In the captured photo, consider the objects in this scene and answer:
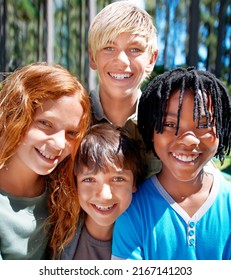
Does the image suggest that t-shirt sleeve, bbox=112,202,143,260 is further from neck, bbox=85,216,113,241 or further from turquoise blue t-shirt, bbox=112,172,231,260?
neck, bbox=85,216,113,241

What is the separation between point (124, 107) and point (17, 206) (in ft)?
2.73

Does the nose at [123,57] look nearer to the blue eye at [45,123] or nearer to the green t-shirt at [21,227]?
the blue eye at [45,123]

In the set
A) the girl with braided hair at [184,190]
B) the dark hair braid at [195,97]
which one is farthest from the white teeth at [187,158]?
the dark hair braid at [195,97]

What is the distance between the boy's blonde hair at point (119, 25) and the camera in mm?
2270

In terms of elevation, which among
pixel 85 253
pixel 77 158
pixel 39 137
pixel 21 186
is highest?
pixel 39 137

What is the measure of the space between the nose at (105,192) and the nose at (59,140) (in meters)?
0.26

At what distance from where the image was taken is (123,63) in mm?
2293

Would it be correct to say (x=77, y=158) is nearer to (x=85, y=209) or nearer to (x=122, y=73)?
(x=85, y=209)

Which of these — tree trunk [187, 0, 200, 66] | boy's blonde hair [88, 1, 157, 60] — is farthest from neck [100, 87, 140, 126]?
tree trunk [187, 0, 200, 66]

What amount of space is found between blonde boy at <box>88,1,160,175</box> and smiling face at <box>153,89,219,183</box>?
14.3 inches

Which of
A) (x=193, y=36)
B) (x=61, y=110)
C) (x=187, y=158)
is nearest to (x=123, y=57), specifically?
(x=61, y=110)

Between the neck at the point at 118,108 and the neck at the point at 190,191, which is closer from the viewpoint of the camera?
the neck at the point at 190,191
